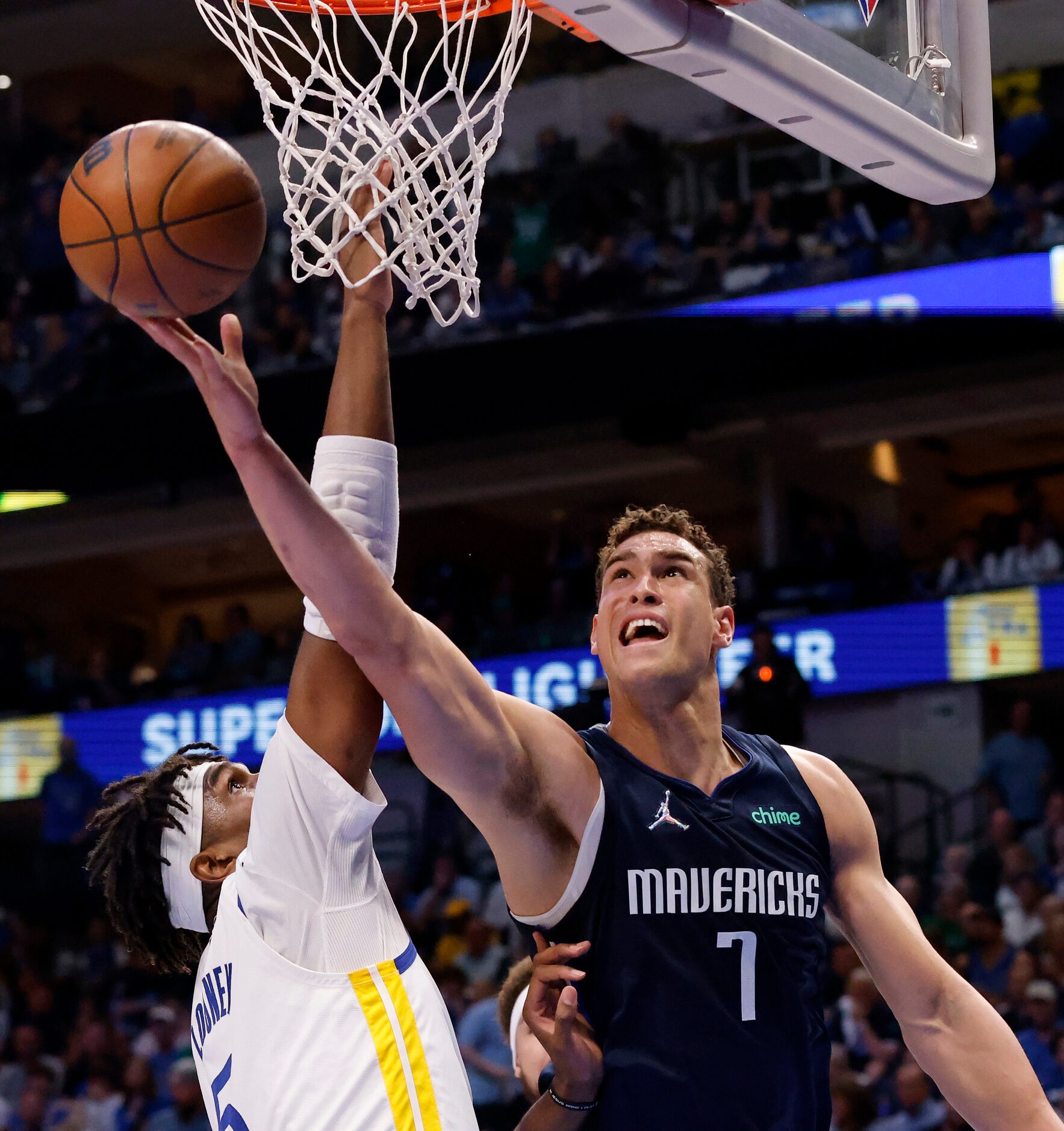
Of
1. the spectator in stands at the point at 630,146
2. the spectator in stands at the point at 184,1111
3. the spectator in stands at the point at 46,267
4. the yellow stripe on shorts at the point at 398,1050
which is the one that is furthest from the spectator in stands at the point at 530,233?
the yellow stripe on shorts at the point at 398,1050

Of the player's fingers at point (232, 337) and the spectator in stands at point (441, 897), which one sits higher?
the player's fingers at point (232, 337)

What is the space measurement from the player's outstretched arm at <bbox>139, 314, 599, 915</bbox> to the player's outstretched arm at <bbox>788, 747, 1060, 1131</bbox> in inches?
21.8

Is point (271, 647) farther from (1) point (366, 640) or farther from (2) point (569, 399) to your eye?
(1) point (366, 640)

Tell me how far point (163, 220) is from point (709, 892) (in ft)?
4.85

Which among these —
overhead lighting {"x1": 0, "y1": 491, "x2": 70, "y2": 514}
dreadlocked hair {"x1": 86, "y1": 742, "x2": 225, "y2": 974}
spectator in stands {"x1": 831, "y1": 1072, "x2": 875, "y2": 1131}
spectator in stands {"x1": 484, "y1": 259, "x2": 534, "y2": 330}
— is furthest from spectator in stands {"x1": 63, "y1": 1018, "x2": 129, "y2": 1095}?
dreadlocked hair {"x1": 86, "y1": 742, "x2": 225, "y2": 974}

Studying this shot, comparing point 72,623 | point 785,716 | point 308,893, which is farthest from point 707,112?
point 308,893

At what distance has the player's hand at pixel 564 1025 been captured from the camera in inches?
104

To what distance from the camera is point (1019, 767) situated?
9555 millimetres

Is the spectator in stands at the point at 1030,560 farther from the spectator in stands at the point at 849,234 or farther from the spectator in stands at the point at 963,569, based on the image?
the spectator in stands at the point at 849,234

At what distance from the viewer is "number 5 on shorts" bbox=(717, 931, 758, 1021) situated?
2.74 m

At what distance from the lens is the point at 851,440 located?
13148 mm

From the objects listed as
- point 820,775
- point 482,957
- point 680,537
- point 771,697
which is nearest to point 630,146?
point 771,697

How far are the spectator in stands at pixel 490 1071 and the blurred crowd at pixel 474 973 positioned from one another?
1 cm

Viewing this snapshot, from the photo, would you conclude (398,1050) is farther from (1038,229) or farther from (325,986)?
(1038,229)
